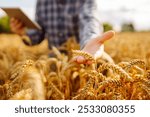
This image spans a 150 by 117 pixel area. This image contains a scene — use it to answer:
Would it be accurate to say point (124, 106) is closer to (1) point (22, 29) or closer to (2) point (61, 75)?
(2) point (61, 75)

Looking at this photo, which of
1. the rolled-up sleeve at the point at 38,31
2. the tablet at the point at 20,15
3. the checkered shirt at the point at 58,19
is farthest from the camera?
the rolled-up sleeve at the point at 38,31

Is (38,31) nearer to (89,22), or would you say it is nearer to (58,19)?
(58,19)

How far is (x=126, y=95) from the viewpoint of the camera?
5.85ft

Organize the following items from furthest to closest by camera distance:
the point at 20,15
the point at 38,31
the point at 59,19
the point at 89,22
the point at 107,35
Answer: the point at 38,31, the point at 59,19, the point at 20,15, the point at 89,22, the point at 107,35

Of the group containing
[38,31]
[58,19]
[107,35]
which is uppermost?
[107,35]

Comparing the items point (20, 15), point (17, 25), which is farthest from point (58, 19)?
point (20, 15)

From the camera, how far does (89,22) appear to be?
285 centimetres

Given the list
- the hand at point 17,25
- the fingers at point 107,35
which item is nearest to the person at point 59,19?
the hand at point 17,25

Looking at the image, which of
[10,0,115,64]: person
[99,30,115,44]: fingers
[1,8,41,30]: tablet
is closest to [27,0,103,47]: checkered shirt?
[10,0,115,64]: person

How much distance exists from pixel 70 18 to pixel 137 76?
73.3 inches

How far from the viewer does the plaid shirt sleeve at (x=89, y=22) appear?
2.60m

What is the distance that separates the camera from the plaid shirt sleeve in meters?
2.60

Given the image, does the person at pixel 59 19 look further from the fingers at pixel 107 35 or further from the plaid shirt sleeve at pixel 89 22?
the fingers at pixel 107 35

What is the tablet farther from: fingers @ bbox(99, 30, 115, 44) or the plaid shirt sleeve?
fingers @ bbox(99, 30, 115, 44)
